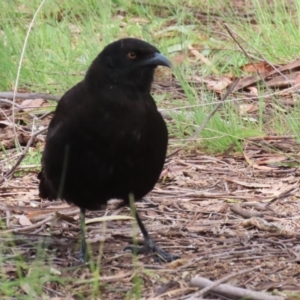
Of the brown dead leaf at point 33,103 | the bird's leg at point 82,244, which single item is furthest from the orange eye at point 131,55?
the brown dead leaf at point 33,103

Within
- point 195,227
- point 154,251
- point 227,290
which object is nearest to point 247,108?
point 195,227

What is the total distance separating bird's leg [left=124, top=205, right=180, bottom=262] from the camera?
12.5ft

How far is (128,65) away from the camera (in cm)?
393

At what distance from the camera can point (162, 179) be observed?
509cm

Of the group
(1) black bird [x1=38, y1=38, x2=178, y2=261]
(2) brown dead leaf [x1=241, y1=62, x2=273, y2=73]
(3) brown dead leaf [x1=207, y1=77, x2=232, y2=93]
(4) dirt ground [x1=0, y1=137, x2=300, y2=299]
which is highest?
(1) black bird [x1=38, y1=38, x2=178, y2=261]

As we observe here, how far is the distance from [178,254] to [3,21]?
366 cm

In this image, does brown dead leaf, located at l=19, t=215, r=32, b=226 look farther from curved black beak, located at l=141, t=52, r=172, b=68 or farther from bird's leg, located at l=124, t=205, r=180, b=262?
curved black beak, located at l=141, t=52, r=172, b=68

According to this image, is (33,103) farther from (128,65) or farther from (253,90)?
(128,65)

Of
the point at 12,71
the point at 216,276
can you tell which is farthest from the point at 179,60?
the point at 216,276

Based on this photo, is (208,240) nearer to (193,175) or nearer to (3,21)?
(193,175)

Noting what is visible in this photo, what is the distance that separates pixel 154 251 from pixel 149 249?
1.9 inches

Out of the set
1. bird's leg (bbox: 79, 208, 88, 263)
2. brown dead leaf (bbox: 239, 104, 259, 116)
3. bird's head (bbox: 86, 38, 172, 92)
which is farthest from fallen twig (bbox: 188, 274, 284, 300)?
brown dead leaf (bbox: 239, 104, 259, 116)

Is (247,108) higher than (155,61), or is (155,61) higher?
(155,61)

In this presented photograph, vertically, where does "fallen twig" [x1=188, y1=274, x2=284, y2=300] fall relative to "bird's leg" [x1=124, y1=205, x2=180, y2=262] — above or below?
above
